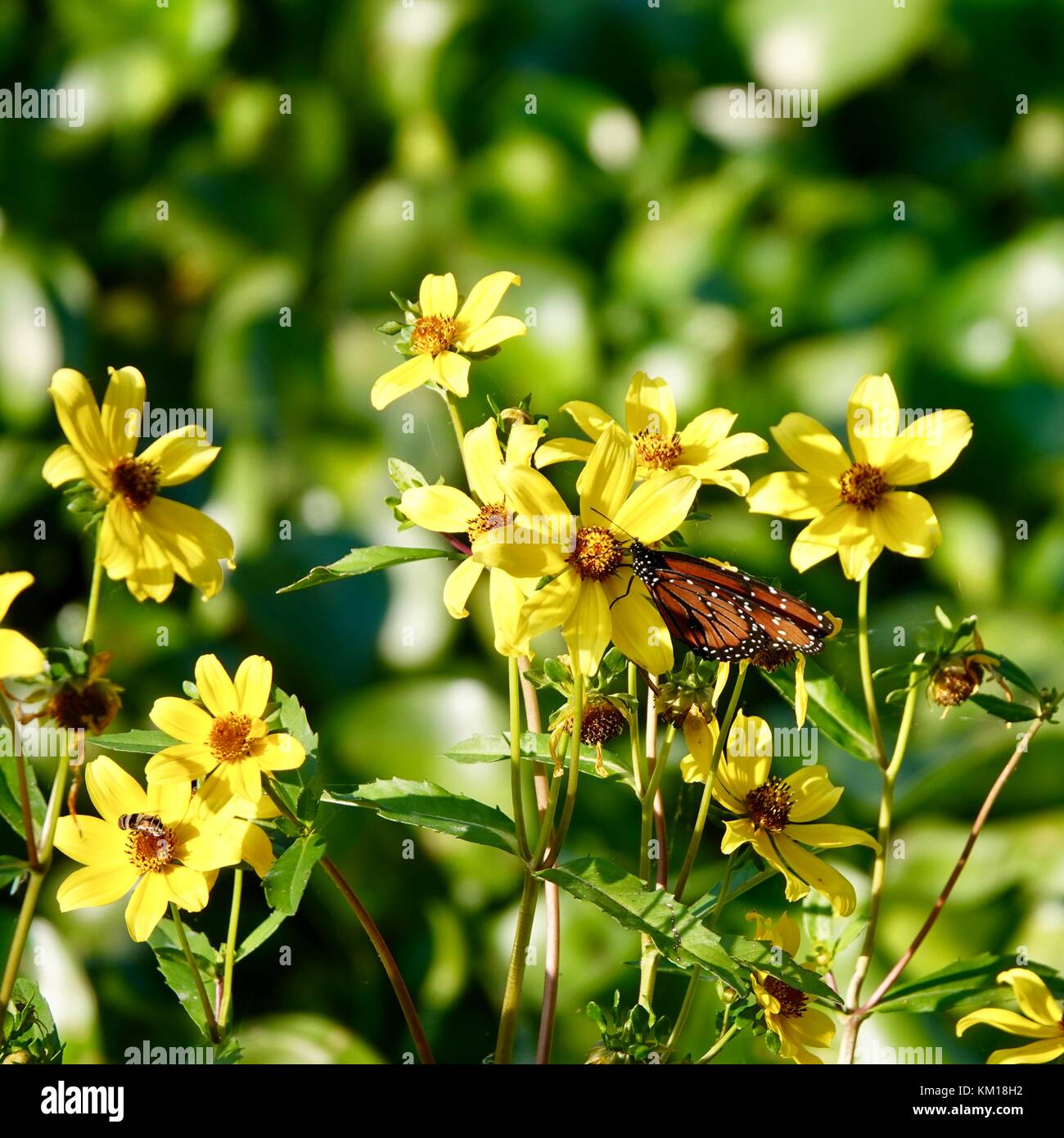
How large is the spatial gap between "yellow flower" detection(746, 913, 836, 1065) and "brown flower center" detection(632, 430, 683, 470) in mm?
163

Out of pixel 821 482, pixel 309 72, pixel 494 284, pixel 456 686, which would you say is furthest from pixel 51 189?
pixel 821 482

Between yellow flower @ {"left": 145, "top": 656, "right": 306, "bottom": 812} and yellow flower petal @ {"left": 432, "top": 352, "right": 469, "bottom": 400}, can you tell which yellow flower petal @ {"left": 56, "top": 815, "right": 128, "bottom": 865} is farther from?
yellow flower petal @ {"left": 432, "top": 352, "right": 469, "bottom": 400}

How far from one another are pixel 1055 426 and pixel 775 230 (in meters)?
0.26

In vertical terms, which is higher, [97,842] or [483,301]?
[483,301]

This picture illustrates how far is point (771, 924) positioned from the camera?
16.3 inches

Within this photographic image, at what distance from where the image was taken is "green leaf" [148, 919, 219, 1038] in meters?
0.39

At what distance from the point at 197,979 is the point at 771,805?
0.21m

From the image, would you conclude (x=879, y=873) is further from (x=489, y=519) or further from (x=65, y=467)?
(x=65, y=467)

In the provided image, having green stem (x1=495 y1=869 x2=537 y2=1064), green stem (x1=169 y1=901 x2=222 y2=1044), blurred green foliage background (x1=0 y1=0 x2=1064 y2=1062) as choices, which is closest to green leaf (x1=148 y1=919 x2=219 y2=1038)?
green stem (x1=169 y1=901 x2=222 y2=1044)

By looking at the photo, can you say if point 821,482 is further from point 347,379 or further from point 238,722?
point 347,379

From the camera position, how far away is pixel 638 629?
330mm

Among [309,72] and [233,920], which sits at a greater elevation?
[309,72]

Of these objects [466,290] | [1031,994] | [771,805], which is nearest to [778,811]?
[771,805]

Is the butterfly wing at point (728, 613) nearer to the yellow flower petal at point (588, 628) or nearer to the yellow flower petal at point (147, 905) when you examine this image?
the yellow flower petal at point (588, 628)
